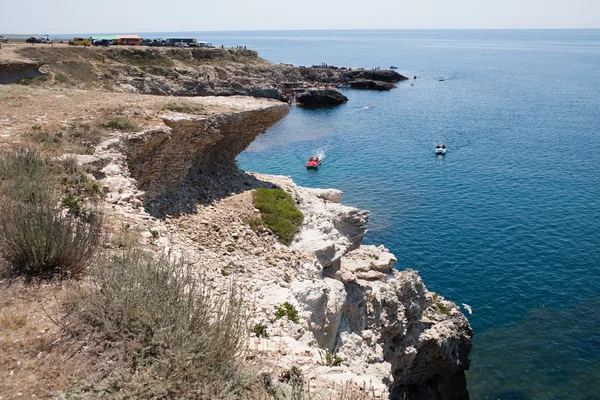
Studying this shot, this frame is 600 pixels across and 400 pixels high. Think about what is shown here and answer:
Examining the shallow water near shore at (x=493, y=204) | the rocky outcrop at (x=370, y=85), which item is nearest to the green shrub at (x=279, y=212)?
the shallow water near shore at (x=493, y=204)

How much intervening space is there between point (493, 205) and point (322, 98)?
63503mm

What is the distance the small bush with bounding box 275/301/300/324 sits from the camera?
494 inches

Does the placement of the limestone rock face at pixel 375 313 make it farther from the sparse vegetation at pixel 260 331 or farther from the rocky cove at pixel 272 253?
the sparse vegetation at pixel 260 331

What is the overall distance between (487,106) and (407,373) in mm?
77723

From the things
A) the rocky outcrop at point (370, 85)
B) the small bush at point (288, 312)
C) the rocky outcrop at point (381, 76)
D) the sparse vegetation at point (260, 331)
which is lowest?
the rocky outcrop at point (370, 85)

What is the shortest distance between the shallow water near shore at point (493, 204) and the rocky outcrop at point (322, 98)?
5730 mm

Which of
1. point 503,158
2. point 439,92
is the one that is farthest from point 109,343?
point 439,92

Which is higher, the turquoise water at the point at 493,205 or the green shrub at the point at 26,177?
the green shrub at the point at 26,177

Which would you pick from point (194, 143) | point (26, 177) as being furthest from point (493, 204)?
point (26, 177)

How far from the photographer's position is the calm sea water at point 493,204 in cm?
2648

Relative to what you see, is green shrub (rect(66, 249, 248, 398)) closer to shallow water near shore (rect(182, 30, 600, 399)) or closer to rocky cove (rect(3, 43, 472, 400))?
rocky cove (rect(3, 43, 472, 400))

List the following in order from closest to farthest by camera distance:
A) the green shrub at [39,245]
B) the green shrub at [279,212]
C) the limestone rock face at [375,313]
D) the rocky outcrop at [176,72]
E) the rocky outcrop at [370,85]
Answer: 1. the green shrub at [39,245]
2. the limestone rock face at [375,313]
3. the green shrub at [279,212]
4. the rocky outcrop at [176,72]
5. the rocky outcrop at [370,85]

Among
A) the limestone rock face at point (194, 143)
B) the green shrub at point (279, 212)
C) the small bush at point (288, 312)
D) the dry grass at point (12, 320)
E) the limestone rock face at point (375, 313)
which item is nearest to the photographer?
the dry grass at point (12, 320)

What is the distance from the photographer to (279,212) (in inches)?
832
